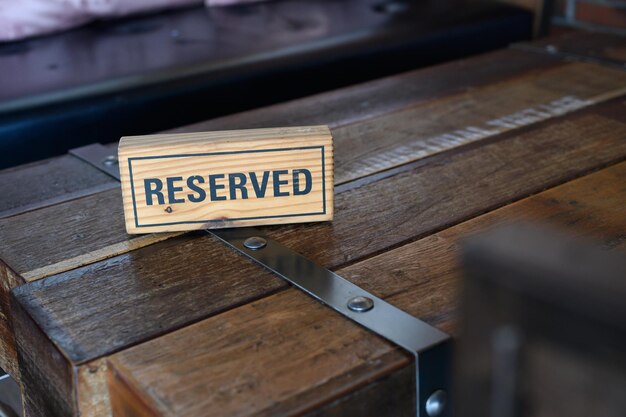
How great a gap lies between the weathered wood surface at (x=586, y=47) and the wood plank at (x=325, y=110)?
4 cm

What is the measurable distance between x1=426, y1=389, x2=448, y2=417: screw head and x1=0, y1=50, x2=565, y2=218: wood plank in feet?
1.67

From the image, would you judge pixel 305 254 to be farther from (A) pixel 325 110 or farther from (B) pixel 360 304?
(A) pixel 325 110

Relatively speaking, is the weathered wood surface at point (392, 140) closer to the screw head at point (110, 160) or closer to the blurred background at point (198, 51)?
the screw head at point (110, 160)

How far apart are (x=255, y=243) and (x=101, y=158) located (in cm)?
38

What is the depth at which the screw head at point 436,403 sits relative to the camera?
2.15ft

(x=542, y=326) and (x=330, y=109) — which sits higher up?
(x=542, y=326)

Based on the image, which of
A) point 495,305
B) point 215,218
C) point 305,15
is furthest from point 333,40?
point 495,305

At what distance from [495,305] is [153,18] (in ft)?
5.45

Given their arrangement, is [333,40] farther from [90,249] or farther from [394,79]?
[90,249]

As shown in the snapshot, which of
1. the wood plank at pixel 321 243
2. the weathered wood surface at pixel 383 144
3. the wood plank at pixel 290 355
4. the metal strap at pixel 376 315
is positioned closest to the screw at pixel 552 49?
the weathered wood surface at pixel 383 144

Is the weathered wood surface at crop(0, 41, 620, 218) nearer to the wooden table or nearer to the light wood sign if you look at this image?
the wooden table

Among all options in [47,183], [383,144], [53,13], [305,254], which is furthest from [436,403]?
[53,13]

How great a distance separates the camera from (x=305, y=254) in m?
0.80

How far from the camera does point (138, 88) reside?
144 cm
